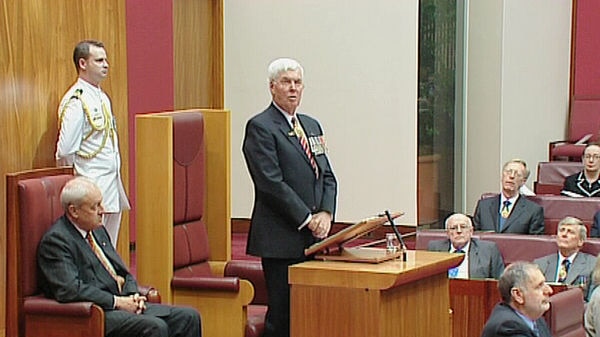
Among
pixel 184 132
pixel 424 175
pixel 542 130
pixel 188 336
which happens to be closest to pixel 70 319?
pixel 188 336

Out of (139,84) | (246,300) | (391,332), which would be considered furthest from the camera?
(139,84)

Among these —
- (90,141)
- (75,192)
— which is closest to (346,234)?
(75,192)

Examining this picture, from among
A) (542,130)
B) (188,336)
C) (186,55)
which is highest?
(186,55)

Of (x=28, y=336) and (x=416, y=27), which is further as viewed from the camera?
(x=416, y=27)

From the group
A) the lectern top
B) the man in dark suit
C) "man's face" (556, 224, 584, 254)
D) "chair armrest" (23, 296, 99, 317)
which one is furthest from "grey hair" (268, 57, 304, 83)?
"man's face" (556, 224, 584, 254)

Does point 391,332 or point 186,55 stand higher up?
point 186,55

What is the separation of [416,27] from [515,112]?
4.04 feet

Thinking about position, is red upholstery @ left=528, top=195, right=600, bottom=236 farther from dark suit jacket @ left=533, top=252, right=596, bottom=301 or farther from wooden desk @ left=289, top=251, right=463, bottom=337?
wooden desk @ left=289, top=251, right=463, bottom=337

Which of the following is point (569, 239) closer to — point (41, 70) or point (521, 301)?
point (521, 301)

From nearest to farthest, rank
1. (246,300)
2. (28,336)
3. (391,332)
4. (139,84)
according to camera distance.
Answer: (391,332) < (28,336) < (246,300) < (139,84)

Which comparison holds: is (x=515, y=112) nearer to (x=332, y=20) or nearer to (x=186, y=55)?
(x=332, y=20)

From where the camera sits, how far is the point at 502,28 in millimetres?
9398

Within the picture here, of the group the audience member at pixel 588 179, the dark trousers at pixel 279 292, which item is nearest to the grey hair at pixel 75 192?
the dark trousers at pixel 279 292

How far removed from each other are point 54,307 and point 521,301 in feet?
6.00
